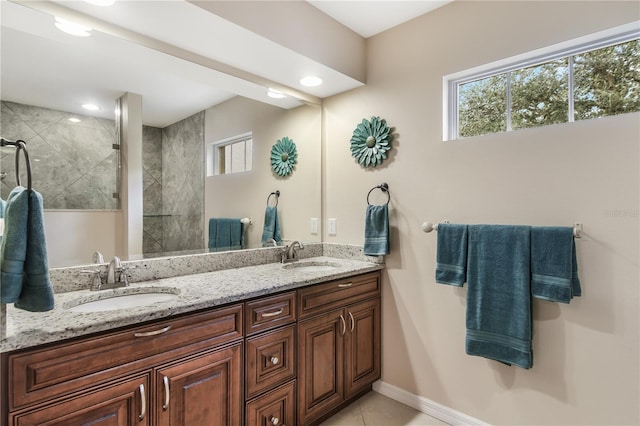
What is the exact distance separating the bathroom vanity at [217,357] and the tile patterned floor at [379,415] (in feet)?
0.22

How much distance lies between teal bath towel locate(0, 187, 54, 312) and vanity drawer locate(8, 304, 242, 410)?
16 centimetres

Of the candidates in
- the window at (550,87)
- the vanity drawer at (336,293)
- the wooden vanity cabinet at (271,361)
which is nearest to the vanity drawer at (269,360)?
the wooden vanity cabinet at (271,361)

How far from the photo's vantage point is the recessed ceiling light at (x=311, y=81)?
2.26 meters

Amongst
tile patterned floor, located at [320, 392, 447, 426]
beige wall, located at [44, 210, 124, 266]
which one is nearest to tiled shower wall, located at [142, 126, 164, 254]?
beige wall, located at [44, 210, 124, 266]

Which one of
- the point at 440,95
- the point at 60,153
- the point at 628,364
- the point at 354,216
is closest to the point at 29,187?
the point at 60,153

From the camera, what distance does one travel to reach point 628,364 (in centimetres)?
146

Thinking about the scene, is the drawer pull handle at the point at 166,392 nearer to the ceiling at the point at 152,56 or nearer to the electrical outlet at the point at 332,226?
the ceiling at the point at 152,56

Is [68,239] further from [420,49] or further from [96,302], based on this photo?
[420,49]

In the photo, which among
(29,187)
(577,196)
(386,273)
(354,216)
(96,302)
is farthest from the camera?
(354,216)

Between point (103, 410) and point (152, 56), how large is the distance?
64.8 inches

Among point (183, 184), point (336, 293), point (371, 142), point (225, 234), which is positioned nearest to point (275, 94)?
point (371, 142)

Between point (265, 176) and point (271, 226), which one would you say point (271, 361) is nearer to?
point (271, 226)

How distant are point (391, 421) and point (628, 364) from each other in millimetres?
1236

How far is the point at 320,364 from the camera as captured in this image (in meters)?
1.88
